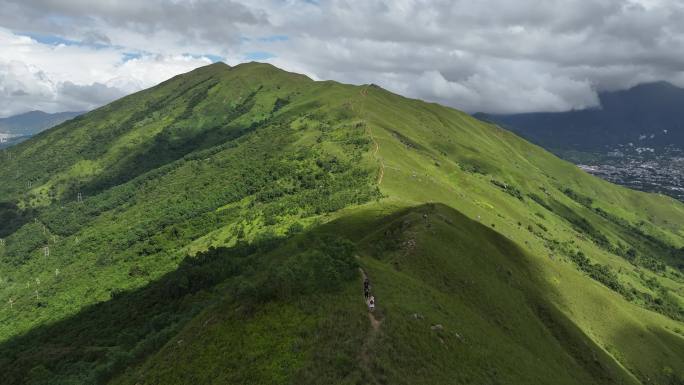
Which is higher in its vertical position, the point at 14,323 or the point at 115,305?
the point at 115,305

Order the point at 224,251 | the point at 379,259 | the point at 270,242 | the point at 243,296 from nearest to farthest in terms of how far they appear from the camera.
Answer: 1. the point at 243,296
2. the point at 379,259
3. the point at 270,242
4. the point at 224,251

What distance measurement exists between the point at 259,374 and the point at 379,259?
42.1m

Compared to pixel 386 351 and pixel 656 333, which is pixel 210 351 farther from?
pixel 656 333

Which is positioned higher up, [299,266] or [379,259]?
[299,266]

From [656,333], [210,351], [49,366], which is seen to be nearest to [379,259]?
[210,351]

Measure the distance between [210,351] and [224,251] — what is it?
117367mm

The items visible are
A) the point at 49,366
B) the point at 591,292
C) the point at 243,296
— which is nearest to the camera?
the point at 243,296

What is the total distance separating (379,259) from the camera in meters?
82.6

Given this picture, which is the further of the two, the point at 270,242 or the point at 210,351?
the point at 270,242

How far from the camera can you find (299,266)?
58750 mm

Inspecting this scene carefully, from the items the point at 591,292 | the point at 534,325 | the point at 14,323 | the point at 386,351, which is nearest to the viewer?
the point at 386,351

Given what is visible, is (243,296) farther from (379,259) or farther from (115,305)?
(115,305)

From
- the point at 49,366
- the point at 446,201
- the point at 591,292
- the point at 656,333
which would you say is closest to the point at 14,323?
the point at 49,366

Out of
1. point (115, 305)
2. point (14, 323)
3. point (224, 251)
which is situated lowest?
point (14, 323)
